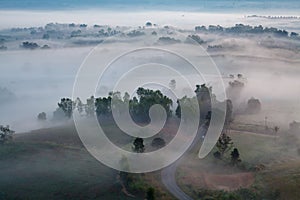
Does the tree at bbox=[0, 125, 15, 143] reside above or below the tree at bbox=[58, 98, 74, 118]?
below

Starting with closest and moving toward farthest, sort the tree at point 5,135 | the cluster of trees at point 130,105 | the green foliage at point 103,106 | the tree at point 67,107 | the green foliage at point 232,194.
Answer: the green foliage at point 232,194, the tree at point 5,135, the cluster of trees at point 130,105, the green foliage at point 103,106, the tree at point 67,107

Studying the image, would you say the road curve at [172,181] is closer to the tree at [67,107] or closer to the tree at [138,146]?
the tree at [138,146]

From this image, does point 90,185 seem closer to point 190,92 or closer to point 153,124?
point 153,124

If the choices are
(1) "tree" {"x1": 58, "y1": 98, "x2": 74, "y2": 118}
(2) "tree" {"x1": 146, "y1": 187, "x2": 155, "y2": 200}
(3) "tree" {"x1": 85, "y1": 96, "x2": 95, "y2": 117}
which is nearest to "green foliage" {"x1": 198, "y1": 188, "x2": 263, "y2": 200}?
(2) "tree" {"x1": 146, "y1": 187, "x2": 155, "y2": 200}

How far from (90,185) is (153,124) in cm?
3197

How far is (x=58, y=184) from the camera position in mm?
59781

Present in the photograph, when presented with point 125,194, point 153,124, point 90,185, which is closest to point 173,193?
point 125,194

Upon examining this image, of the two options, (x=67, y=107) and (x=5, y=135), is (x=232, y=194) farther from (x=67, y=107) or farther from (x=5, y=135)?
(x=67, y=107)

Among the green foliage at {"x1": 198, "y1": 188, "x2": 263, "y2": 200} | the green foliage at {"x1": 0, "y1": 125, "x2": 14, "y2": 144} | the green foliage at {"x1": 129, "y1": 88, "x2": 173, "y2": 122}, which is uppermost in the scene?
the green foliage at {"x1": 129, "y1": 88, "x2": 173, "y2": 122}

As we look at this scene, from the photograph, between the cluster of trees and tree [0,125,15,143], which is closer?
tree [0,125,15,143]

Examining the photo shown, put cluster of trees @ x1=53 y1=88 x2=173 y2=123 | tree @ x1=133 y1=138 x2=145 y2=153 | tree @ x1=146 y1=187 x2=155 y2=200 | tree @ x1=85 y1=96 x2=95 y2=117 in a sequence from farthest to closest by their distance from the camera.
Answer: tree @ x1=85 y1=96 x2=95 y2=117 < cluster of trees @ x1=53 y1=88 x2=173 y2=123 < tree @ x1=133 y1=138 x2=145 y2=153 < tree @ x1=146 y1=187 x2=155 y2=200

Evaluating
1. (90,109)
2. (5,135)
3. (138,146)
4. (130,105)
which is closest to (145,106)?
(130,105)

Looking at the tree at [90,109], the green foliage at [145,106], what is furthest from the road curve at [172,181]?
the tree at [90,109]

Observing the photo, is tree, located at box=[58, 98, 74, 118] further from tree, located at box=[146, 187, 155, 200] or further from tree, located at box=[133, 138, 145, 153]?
tree, located at box=[146, 187, 155, 200]
